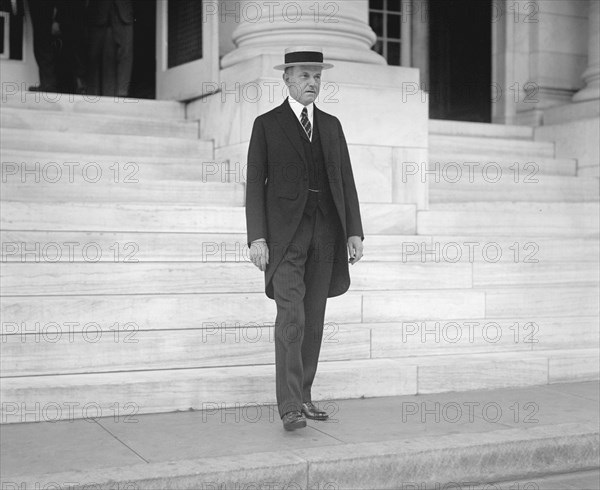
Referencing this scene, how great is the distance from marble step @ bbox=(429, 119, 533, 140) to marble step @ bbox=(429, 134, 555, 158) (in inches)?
5.2

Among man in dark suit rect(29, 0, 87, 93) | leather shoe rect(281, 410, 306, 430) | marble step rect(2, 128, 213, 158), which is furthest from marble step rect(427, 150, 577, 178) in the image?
leather shoe rect(281, 410, 306, 430)

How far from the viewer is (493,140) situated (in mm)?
12594

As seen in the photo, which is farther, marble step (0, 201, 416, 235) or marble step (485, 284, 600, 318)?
marble step (485, 284, 600, 318)

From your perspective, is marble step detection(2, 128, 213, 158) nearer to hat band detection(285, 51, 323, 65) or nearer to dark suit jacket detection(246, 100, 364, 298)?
dark suit jacket detection(246, 100, 364, 298)

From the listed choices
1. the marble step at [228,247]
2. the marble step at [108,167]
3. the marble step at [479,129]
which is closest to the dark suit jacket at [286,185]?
the marble step at [228,247]

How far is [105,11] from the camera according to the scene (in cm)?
1274

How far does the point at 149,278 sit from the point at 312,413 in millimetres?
1692

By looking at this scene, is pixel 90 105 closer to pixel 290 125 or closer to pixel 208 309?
pixel 208 309

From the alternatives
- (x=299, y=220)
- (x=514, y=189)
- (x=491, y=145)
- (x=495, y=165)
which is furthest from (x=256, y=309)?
(x=491, y=145)

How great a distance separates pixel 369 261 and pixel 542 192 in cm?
309

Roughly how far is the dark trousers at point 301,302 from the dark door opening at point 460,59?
8290mm

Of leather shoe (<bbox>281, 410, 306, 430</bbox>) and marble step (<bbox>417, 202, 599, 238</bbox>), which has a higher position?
marble step (<bbox>417, 202, 599, 238</bbox>)

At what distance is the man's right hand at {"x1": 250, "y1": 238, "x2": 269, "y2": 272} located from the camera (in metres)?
6.93

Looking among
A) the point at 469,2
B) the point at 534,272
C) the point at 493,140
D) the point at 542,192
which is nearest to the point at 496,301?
the point at 534,272
